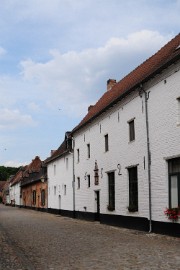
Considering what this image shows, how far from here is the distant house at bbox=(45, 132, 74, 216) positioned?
33.7 m

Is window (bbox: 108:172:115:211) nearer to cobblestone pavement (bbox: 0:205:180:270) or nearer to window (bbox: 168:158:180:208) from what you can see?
window (bbox: 168:158:180:208)

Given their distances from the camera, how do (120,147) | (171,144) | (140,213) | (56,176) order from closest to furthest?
(171,144) < (140,213) < (120,147) < (56,176)

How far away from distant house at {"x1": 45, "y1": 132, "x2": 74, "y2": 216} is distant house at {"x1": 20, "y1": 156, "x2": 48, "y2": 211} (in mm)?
3302

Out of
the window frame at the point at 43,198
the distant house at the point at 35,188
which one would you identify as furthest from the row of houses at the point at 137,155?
the distant house at the point at 35,188

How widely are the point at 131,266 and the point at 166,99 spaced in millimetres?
8437

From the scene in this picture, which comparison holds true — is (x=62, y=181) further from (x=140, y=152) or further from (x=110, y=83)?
(x=140, y=152)

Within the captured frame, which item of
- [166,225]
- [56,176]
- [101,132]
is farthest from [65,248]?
[56,176]

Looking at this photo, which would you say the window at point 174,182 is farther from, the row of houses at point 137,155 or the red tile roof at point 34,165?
the red tile roof at point 34,165

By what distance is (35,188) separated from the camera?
53.8 m

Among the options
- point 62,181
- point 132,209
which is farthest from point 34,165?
point 132,209

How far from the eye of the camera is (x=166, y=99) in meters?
16.4

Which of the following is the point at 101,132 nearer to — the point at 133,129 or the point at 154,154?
the point at 133,129

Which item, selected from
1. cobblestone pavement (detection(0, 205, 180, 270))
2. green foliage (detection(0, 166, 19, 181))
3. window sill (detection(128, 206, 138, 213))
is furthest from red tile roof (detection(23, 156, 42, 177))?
green foliage (detection(0, 166, 19, 181))

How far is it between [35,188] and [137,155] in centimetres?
3603
